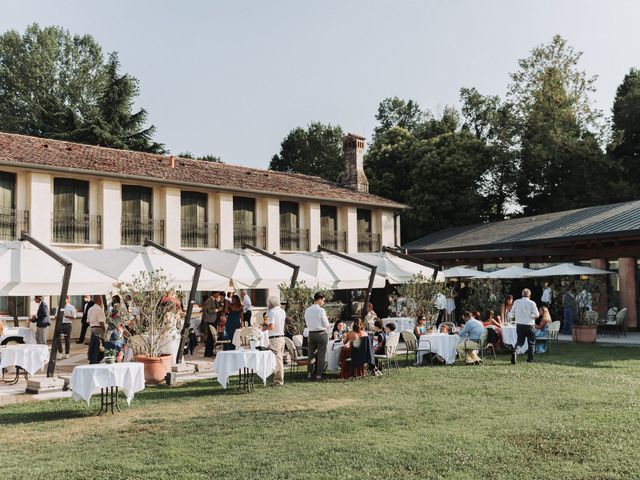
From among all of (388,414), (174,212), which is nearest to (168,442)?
(388,414)

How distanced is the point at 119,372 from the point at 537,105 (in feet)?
115

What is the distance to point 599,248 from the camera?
21.0 metres

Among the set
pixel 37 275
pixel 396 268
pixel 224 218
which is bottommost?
pixel 37 275

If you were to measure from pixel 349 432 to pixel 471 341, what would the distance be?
6610 millimetres

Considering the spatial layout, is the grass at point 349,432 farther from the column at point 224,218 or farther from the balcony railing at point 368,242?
the balcony railing at point 368,242

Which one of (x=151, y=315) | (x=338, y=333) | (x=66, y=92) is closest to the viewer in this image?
(x=151, y=315)

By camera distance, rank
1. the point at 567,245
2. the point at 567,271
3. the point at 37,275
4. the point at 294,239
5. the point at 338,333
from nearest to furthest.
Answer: the point at 37,275
the point at 338,333
the point at 567,271
the point at 567,245
the point at 294,239

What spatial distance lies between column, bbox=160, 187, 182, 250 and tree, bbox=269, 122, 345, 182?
26208 millimetres

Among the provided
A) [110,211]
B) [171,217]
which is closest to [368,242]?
[171,217]

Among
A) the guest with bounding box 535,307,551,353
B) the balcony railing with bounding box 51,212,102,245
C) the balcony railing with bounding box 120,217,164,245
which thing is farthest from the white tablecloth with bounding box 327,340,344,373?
the balcony railing with bounding box 51,212,102,245

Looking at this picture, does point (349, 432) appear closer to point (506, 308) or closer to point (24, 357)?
point (24, 357)

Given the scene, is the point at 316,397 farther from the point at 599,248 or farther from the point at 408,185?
the point at 408,185

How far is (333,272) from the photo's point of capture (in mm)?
16844

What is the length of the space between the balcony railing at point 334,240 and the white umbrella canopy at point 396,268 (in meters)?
7.85
